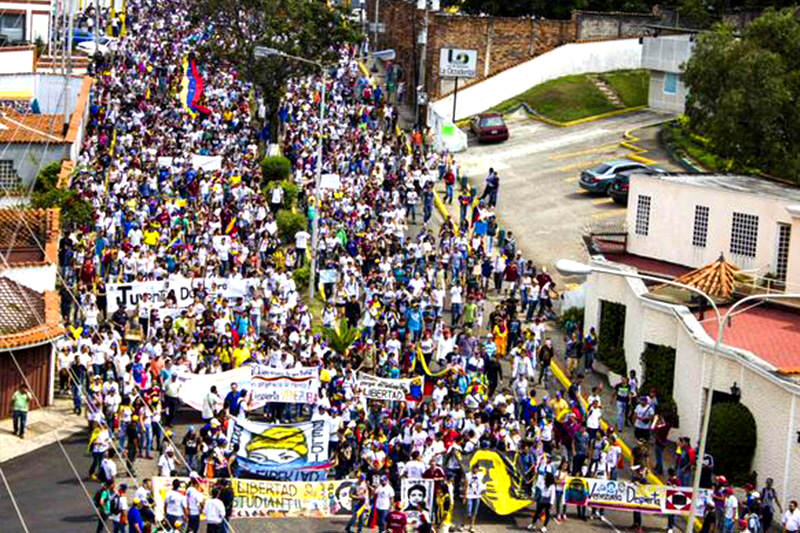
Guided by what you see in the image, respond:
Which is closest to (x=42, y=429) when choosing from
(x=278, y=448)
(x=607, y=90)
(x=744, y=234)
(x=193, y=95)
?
(x=278, y=448)

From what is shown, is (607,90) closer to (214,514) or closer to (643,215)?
(643,215)

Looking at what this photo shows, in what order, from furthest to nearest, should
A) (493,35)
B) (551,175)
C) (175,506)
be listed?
(493,35) < (551,175) < (175,506)

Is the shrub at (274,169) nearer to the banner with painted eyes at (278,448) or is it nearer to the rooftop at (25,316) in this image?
the rooftop at (25,316)

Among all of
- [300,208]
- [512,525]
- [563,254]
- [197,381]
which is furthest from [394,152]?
[512,525]

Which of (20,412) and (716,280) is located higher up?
(716,280)

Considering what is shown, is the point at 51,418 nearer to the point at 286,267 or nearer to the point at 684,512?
the point at 286,267

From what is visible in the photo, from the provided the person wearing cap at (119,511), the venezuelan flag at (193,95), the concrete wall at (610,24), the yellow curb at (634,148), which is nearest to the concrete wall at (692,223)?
the yellow curb at (634,148)
